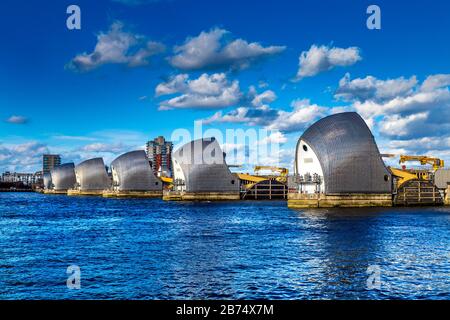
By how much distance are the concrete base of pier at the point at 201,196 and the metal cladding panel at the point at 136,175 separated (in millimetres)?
28230

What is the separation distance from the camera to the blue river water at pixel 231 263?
19609mm

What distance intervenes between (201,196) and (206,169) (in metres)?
6.65

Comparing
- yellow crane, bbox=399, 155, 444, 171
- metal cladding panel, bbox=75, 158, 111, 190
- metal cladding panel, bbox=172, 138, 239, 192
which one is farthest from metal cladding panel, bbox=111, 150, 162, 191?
yellow crane, bbox=399, 155, 444, 171

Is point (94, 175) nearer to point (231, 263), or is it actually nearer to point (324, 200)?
point (324, 200)

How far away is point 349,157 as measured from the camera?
267 feet

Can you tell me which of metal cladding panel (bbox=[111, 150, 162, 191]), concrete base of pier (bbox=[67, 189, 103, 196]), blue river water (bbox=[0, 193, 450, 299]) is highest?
metal cladding panel (bbox=[111, 150, 162, 191])

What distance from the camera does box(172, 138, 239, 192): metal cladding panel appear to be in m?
116

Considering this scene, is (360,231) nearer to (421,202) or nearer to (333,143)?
(333,143)

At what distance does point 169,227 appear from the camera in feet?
161

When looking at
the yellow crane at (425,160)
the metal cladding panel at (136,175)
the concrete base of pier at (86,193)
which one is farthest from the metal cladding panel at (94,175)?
the yellow crane at (425,160)

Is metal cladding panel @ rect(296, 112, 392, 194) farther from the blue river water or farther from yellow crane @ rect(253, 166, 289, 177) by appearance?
yellow crane @ rect(253, 166, 289, 177)

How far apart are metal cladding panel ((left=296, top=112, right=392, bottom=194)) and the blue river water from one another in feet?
109

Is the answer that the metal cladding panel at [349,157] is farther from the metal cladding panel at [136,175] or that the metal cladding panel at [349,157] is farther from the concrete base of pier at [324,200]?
the metal cladding panel at [136,175]
